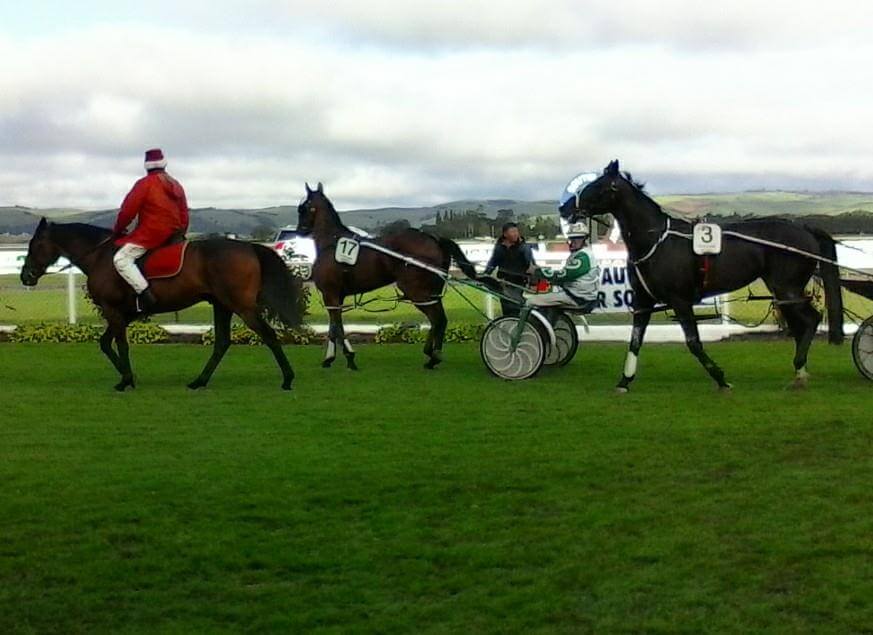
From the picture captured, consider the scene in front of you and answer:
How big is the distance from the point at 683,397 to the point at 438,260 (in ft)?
13.3

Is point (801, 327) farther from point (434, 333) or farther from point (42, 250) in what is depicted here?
point (42, 250)

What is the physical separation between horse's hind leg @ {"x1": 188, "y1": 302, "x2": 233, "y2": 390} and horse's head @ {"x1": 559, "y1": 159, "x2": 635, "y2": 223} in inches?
144

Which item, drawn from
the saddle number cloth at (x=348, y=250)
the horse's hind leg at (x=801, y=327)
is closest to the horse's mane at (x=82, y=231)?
the saddle number cloth at (x=348, y=250)

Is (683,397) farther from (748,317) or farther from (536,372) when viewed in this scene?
(748,317)

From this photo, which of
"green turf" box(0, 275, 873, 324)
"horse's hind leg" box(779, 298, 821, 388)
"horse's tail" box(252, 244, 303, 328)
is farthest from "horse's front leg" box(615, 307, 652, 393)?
"green turf" box(0, 275, 873, 324)

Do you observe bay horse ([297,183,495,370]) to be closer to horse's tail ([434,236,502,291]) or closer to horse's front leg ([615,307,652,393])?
horse's tail ([434,236,502,291])

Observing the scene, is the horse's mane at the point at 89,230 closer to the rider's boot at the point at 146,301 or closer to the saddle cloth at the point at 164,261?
the saddle cloth at the point at 164,261

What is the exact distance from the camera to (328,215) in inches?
587

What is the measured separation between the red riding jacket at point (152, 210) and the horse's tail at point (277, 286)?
0.93 m

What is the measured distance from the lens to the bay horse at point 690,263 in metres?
11.5

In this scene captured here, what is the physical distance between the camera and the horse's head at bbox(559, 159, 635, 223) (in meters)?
11.7

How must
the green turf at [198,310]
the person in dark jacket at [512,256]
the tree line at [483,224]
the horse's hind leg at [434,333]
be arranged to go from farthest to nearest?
1. the tree line at [483,224]
2. the green turf at [198,310]
3. the person in dark jacket at [512,256]
4. the horse's hind leg at [434,333]

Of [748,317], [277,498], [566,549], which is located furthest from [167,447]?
[748,317]

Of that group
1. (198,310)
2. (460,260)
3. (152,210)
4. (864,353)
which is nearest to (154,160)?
(152,210)
